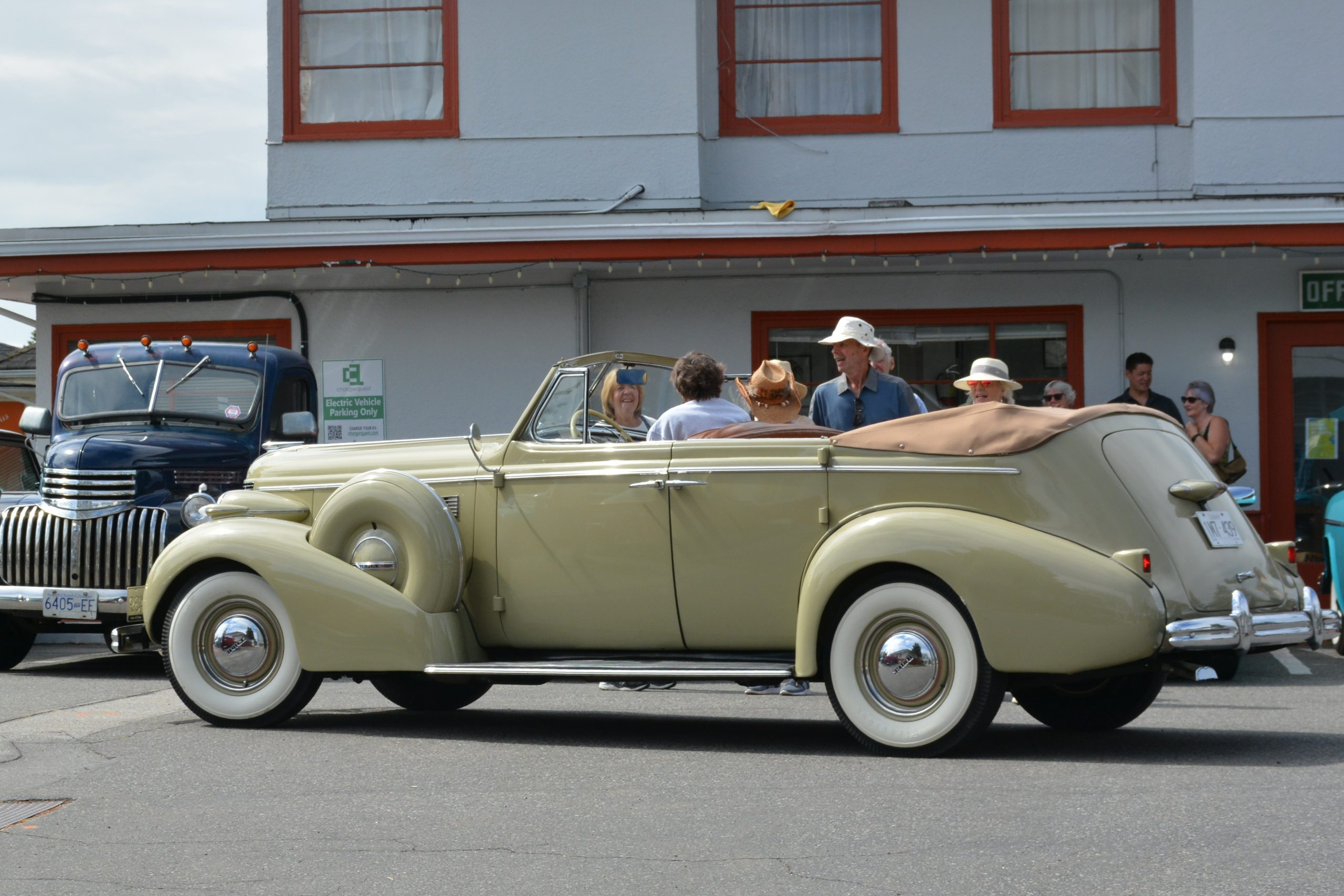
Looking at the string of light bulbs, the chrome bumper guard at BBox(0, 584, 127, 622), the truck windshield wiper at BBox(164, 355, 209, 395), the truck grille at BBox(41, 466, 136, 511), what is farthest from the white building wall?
the chrome bumper guard at BBox(0, 584, 127, 622)

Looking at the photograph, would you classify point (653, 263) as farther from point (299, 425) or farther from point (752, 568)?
point (752, 568)

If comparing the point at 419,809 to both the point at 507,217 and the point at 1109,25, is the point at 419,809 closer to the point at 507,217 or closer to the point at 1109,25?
the point at 507,217

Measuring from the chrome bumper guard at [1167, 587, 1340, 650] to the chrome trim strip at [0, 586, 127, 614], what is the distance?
665cm

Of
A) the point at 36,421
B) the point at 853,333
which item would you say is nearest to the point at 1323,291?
the point at 853,333

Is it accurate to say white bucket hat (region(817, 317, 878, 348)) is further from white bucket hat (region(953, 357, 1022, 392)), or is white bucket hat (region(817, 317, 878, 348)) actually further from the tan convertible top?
the tan convertible top

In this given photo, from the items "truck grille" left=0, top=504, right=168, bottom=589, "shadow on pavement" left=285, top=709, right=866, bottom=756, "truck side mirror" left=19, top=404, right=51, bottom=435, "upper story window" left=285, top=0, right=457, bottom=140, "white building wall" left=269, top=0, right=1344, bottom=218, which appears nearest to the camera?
"shadow on pavement" left=285, top=709, right=866, bottom=756

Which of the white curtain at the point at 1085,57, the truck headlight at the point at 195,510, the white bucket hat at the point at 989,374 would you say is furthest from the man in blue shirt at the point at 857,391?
the white curtain at the point at 1085,57

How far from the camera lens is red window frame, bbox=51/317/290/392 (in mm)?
13727

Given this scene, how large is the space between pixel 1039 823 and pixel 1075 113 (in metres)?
10.3

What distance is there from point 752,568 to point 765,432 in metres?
0.62

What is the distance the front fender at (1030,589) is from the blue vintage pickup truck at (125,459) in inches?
186

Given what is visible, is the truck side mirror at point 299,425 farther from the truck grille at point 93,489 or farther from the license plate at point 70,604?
the license plate at point 70,604

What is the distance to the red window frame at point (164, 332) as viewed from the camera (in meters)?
13.7

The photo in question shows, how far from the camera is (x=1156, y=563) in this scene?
5.81m
